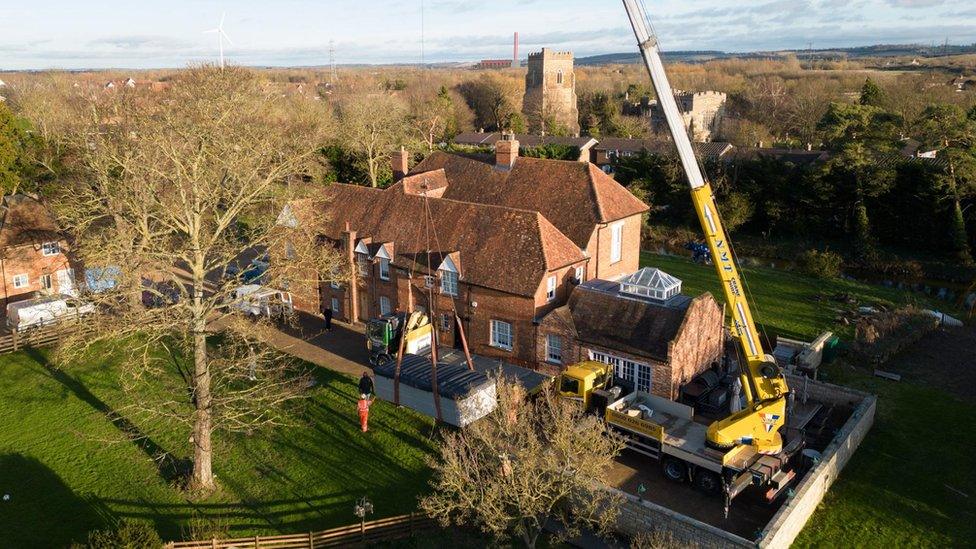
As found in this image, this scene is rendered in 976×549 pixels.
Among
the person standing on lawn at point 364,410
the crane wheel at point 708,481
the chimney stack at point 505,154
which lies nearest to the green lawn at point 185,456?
the person standing on lawn at point 364,410

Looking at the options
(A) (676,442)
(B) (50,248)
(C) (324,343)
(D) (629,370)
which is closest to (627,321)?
(D) (629,370)

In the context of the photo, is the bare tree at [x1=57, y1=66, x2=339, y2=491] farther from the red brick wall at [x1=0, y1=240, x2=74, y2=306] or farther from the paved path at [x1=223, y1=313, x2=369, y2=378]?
the red brick wall at [x1=0, y1=240, x2=74, y2=306]

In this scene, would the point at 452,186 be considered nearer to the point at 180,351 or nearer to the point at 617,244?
the point at 617,244

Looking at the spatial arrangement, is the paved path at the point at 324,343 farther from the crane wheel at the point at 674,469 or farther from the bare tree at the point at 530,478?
the crane wheel at the point at 674,469

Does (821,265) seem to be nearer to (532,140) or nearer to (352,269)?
(352,269)

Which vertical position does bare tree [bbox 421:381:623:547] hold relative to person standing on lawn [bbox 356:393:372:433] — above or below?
above

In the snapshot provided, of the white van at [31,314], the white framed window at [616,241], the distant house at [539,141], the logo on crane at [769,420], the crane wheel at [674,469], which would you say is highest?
the distant house at [539,141]

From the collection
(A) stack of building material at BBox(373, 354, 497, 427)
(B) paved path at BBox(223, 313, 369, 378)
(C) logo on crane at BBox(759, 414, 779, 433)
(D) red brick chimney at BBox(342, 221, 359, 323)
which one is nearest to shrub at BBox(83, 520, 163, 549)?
(A) stack of building material at BBox(373, 354, 497, 427)

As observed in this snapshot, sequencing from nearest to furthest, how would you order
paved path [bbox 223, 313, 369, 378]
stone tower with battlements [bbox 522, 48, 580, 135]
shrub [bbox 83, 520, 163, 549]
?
shrub [bbox 83, 520, 163, 549]
paved path [bbox 223, 313, 369, 378]
stone tower with battlements [bbox 522, 48, 580, 135]
